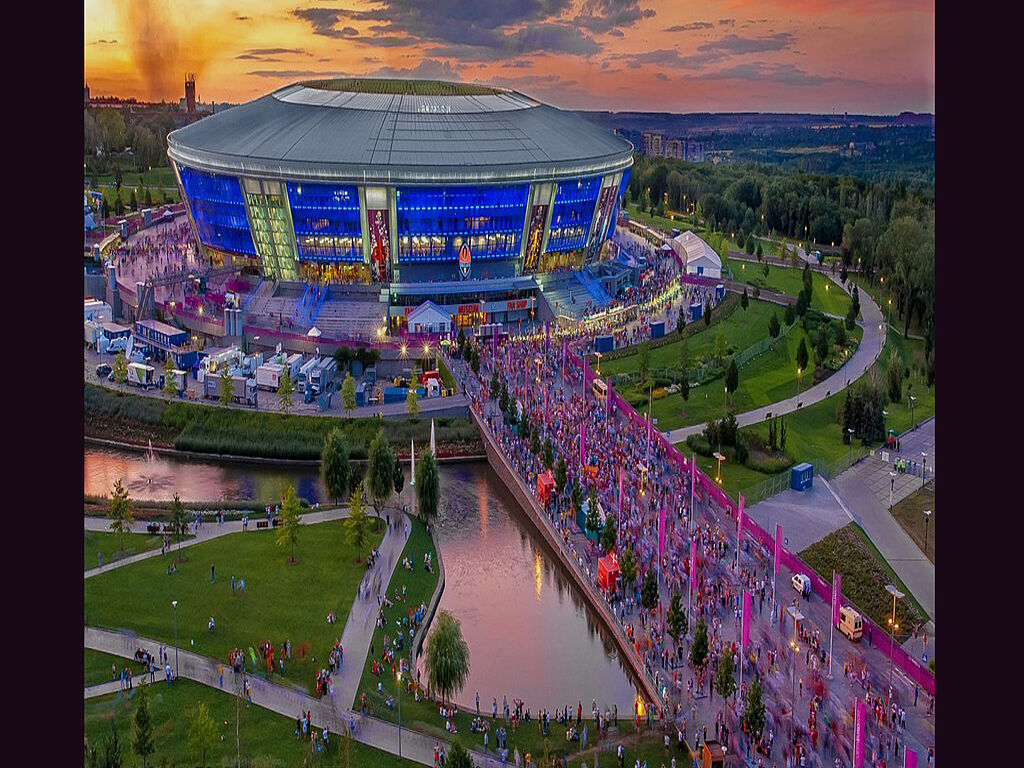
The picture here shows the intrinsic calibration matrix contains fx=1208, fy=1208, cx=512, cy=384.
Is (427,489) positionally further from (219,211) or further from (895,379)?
(219,211)

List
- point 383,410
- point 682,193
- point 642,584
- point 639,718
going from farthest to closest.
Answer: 1. point 682,193
2. point 383,410
3. point 642,584
4. point 639,718

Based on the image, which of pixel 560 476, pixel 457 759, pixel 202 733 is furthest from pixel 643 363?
pixel 202 733

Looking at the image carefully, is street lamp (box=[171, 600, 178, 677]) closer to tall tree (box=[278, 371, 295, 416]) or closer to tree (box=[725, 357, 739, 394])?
tall tree (box=[278, 371, 295, 416])

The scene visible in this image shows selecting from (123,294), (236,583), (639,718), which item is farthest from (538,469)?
(123,294)

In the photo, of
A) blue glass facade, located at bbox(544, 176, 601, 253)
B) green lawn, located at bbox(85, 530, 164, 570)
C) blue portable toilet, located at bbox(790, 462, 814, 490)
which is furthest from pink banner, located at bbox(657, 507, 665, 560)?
blue glass facade, located at bbox(544, 176, 601, 253)

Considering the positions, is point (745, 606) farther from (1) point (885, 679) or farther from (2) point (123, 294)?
(2) point (123, 294)
